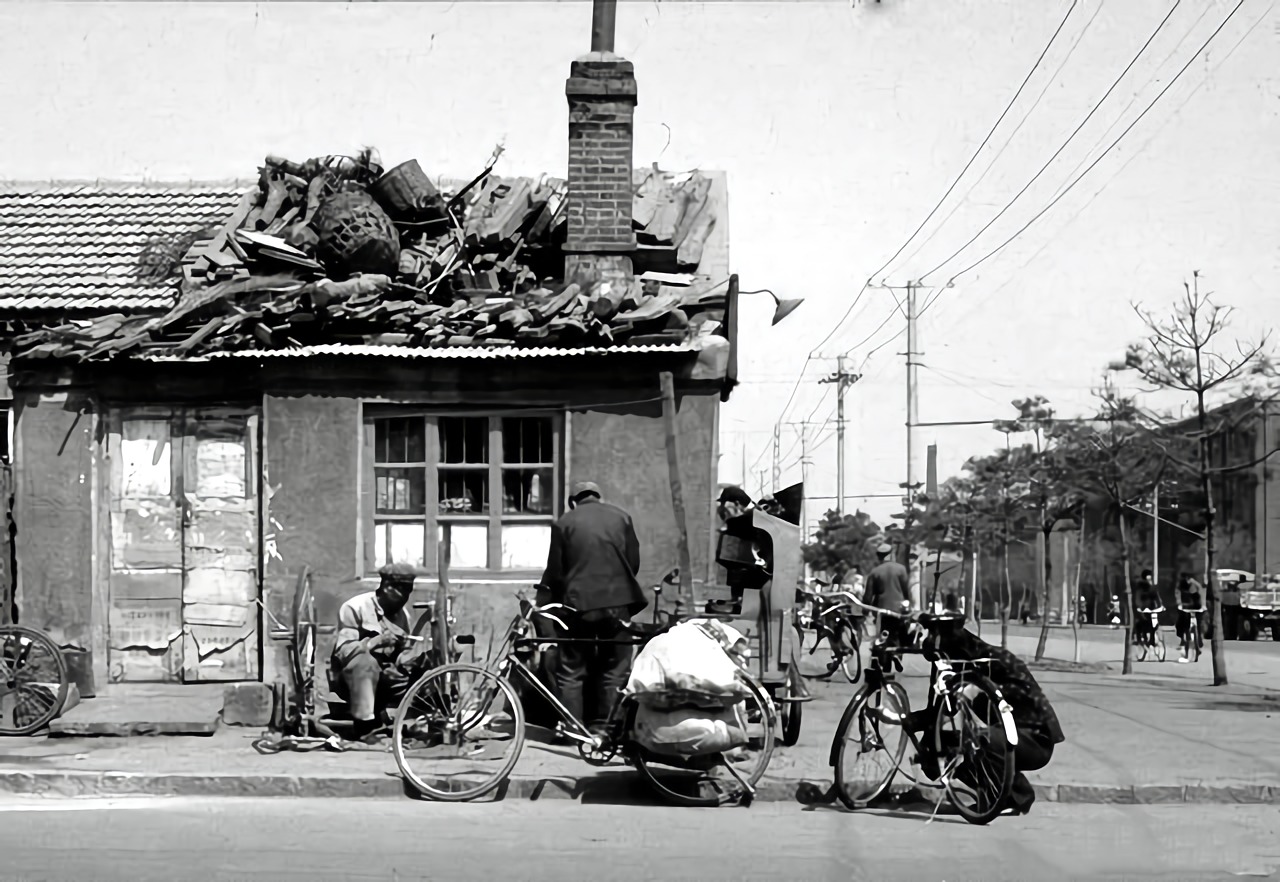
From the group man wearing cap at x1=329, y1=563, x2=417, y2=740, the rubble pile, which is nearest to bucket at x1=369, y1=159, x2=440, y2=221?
the rubble pile

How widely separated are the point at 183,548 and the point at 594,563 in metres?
4.82

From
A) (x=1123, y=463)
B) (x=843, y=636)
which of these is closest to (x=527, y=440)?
(x=843, y=636)

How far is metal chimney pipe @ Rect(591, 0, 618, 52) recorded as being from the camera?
49.7 feet

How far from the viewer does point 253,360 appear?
13.1 meters

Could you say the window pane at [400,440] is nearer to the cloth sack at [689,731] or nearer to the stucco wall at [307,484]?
the stucco wall at [307,484]

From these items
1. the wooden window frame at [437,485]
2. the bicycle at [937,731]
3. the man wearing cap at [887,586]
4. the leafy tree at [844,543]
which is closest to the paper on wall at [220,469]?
the wooden window frame at [437,485]

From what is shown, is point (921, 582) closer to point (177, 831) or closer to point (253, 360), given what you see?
point (253, 360)

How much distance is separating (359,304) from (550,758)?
4833mm

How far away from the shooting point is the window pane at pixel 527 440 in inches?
528

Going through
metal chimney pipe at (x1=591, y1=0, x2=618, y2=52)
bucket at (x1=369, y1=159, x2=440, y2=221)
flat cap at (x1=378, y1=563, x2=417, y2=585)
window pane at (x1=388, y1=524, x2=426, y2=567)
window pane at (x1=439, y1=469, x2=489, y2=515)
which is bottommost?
flat cap at (x1=378, y1=563, x2=417, y2=585)

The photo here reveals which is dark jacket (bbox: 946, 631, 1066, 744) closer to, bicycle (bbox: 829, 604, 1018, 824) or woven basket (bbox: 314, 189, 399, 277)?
bicycle (bbox: 829, 604, 1018, 824)

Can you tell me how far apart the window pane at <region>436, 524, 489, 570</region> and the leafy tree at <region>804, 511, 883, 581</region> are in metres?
64.5

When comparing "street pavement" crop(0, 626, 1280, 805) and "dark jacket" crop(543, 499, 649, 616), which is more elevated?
"dark jacket" crop(543, 499, 649, 616)

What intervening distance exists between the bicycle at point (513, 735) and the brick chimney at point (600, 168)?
198 inches
